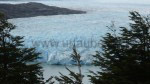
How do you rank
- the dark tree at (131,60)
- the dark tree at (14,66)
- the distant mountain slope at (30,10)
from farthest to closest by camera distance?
the distant mountain slope at (30,10) → the dark tree at (14,66) → the dark tree at (131,60)

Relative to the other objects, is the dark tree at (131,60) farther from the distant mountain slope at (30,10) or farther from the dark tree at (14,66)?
the distant mountain slope at (30,10)

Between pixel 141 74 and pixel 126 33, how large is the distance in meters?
1.20

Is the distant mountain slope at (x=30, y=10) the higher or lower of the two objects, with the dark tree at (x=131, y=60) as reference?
lower

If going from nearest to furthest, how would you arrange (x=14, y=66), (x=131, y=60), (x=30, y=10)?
(x=131, y=60), (x=14, y=66), (x=30, y=10)

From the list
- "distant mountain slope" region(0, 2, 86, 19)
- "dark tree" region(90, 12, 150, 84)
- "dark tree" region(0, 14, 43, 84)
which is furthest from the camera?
"distant mountain slope" region(0, 2, 86, 19)

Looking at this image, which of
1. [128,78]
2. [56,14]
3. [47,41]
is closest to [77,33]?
[47,41]

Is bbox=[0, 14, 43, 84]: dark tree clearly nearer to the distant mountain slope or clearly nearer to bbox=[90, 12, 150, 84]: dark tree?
Answer: bbox=[90, 12, 150, 84]: dark tree

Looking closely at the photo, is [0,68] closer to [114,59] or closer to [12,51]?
[12,51]

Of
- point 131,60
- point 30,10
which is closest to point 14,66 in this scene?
point 131,60

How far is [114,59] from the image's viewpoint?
5.60 m

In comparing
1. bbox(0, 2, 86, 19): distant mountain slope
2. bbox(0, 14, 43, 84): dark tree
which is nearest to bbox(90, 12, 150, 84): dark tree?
bbox(0, 14, 43, 84): dark tree

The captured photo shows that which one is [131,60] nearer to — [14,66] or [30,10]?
[14,66]

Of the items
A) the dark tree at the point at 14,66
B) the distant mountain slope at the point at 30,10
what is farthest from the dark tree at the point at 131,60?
the distant mountain slope at the point at 30,10

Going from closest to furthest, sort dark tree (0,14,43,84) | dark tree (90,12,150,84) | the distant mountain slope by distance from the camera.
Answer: dark tree (90,12,150,84) < dark tree (0,14,43,84) < the distant mountain slope
